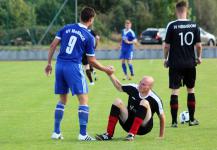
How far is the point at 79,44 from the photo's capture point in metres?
10.4

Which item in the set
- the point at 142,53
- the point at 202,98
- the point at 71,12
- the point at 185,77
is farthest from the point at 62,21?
the point at 185,77

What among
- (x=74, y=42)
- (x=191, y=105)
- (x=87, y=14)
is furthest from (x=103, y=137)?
(x=191, y=105)

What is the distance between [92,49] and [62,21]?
3767 centimetres

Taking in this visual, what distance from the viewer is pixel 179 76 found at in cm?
1245

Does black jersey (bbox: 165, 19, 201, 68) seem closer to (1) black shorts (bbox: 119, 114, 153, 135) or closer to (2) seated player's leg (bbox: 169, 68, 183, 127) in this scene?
(2) seated player's leg (bbox: 169, 68, 183, 127)

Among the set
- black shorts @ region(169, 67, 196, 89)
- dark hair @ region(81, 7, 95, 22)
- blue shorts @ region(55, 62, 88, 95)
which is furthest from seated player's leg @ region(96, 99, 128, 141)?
black shorts @ region(169, 67, 196, 89)

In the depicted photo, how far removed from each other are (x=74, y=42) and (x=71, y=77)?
540 mm

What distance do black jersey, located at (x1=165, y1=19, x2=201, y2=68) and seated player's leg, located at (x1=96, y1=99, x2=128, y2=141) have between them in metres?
2.26

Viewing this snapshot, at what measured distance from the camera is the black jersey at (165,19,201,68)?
12344mm

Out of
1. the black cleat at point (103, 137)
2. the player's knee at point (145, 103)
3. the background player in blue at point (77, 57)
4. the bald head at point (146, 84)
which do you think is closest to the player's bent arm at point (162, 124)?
the player's knee at point (145, 103)

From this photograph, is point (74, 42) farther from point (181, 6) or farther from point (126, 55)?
point (126, 55)

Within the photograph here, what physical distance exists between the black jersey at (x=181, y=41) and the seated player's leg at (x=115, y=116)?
7.41 feet

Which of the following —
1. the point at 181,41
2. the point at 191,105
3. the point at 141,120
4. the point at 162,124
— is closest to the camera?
the point at 141,120

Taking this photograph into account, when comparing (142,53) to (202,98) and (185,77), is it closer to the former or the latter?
(202,98)
